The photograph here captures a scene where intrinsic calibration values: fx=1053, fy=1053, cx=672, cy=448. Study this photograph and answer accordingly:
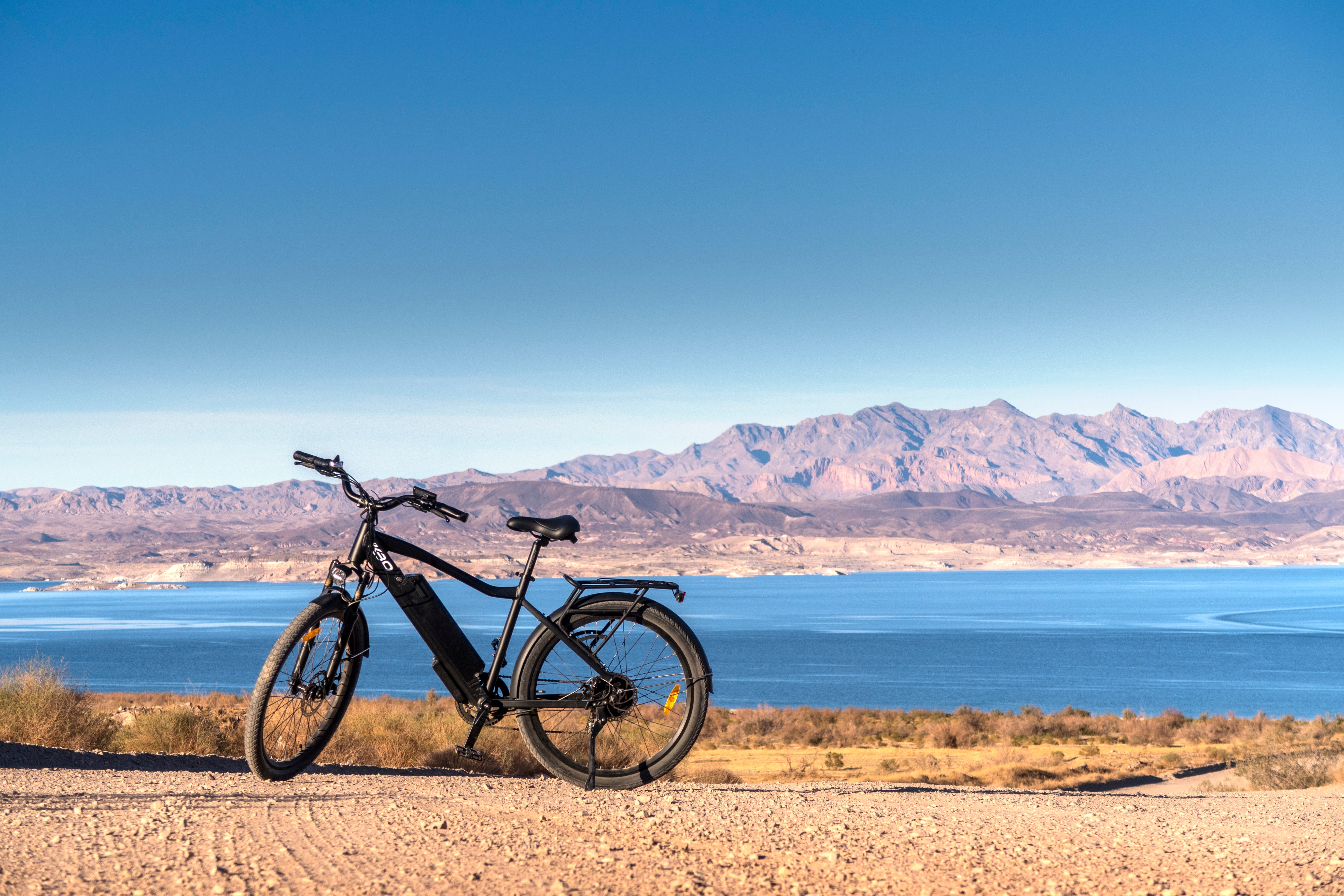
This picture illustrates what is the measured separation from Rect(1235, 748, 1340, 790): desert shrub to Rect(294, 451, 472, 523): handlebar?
13.4 metres

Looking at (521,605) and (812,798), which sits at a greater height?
(521,605)

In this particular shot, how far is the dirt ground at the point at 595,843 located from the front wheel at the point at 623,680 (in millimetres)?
258

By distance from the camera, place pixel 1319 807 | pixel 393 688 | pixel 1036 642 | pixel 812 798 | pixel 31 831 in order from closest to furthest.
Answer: pixel 31 831 → pixel 812 798 → pixel 1319 807 → pixel 393 688 → pixel 1036 642

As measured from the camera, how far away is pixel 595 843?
5.09m

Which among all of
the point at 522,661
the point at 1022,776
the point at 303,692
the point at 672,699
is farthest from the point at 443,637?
the point at 1022,776

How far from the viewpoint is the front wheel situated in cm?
653

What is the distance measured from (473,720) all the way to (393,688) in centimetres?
6060

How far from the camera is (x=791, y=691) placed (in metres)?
65.6

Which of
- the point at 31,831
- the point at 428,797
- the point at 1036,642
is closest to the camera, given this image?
the point at 31,831

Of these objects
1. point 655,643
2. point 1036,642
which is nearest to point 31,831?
point 655,643

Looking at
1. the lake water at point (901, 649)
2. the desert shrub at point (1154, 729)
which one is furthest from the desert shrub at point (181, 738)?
the desert shrub at point (1154, 729)

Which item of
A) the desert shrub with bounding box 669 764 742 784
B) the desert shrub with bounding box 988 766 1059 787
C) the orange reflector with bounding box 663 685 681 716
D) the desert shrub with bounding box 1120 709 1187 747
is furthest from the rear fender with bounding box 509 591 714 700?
the desert shrub with bounding box 1120 709 1187 747

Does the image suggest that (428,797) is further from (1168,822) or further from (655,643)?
(1168,822)

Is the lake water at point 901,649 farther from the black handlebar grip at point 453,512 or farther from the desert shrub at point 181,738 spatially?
the black handlebar grip at point 453,512
